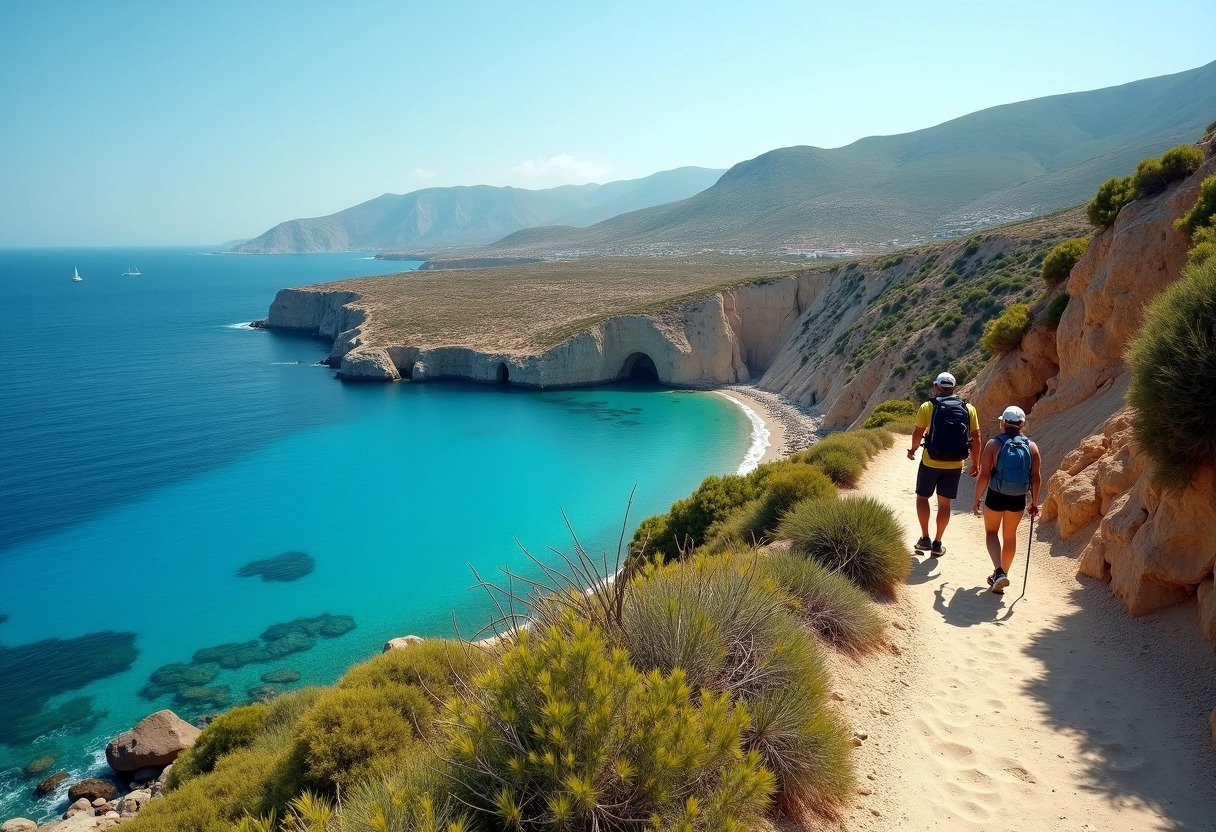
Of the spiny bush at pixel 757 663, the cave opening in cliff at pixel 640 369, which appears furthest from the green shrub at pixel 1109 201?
the cave opening in cliff at pixel 640 369

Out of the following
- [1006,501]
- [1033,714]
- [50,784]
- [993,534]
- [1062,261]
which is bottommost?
[50,784]

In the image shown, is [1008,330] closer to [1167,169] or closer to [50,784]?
[1167,169]

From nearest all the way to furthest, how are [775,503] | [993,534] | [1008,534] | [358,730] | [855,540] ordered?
[358,730] < [1008,534] < [855,540] < [993,534] < [775,503]

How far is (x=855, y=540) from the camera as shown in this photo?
6875mm

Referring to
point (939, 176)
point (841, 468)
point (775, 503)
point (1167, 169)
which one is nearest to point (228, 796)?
point (775, 503)

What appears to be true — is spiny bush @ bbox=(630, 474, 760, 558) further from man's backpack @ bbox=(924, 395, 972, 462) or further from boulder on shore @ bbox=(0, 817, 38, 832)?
boulder on shore @ bbox=(0, 817, 38, 832)

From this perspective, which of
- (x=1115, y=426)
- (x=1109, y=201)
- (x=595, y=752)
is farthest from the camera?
(x=1109, y=201)

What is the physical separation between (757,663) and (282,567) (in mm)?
20837

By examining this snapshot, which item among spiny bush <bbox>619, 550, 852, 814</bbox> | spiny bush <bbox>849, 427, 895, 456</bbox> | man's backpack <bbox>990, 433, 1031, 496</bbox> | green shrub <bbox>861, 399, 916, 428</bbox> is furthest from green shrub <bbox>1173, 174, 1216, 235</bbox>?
spiny bush <bbox>619, 550, 852, 814</bbox>

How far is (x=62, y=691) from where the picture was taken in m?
15.3

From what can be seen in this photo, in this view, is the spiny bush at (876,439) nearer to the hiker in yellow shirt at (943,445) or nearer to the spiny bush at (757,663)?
the hiker in yellow shirt at (943,445)

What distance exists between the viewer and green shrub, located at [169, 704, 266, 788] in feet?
33.1

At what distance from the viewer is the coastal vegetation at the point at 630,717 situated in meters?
2.85

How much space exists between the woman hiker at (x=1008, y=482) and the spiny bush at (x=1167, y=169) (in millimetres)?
8002
